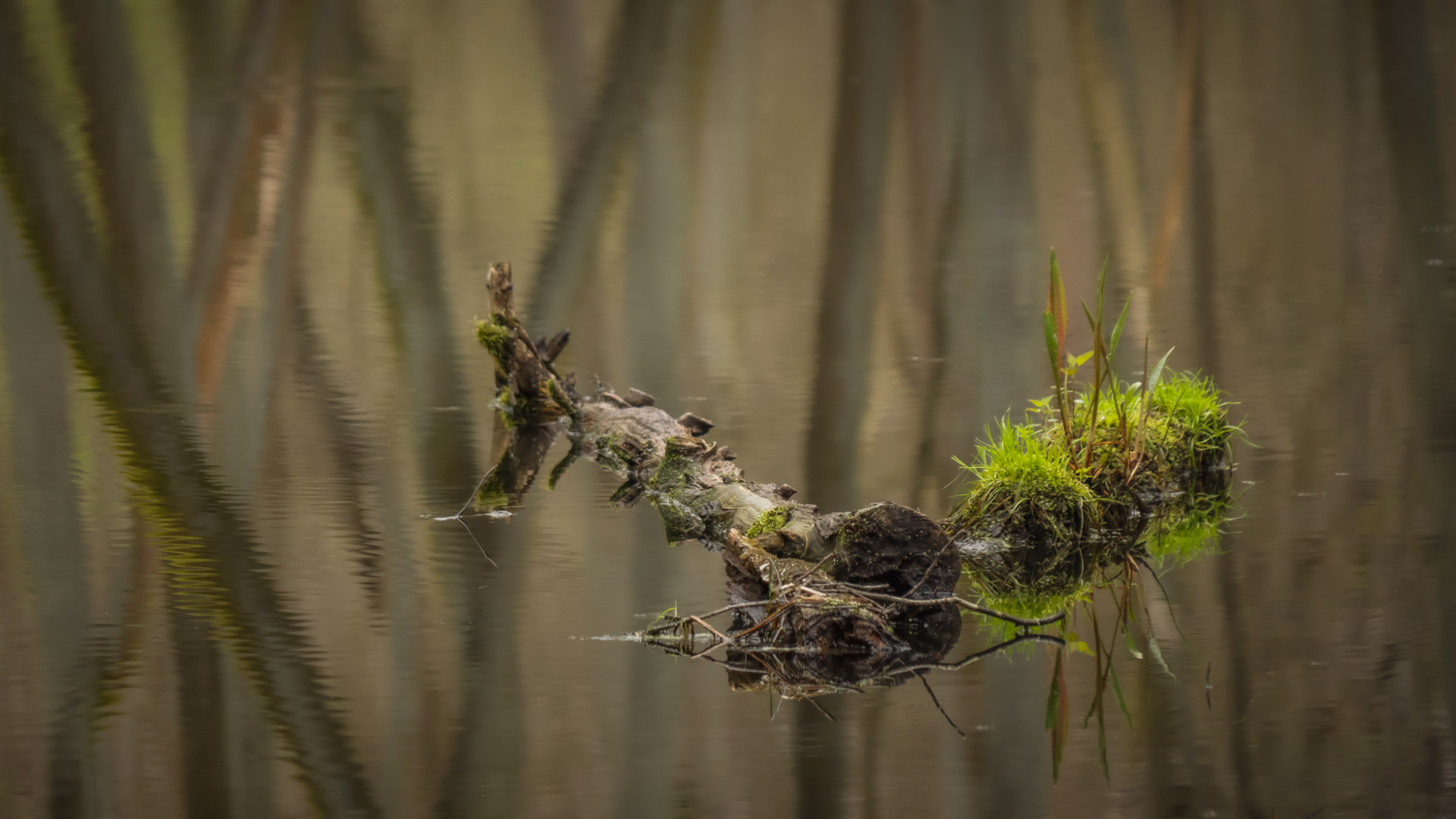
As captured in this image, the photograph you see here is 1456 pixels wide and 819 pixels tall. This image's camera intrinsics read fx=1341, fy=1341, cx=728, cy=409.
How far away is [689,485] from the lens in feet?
12.3

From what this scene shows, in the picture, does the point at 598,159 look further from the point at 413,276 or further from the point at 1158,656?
the point at 1158,656

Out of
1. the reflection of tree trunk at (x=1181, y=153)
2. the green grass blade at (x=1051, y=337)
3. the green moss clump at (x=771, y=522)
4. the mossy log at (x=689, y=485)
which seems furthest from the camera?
the reflection of tree trunk at (x=1181, y=153)

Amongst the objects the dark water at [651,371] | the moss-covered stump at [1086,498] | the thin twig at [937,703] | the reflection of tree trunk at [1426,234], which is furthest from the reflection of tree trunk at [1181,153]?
the thin twig at [937,703]

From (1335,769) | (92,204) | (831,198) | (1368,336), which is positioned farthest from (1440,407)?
(92,204)

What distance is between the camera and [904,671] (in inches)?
97.0

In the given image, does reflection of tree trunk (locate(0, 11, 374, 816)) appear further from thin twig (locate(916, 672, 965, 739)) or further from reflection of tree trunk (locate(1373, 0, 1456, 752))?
reflection of tree trunk (locate(1373, 0, 1456, 752))

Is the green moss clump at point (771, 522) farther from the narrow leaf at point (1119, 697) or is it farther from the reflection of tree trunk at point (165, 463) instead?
the reflection of tree trunk at point (165, 463)

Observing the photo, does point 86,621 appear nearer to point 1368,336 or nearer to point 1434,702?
point 1434,702

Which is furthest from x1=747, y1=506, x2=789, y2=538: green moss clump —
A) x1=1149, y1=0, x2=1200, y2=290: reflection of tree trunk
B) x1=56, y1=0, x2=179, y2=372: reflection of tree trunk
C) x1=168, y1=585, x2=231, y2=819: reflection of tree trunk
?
A: x1=1149, y1=0, x2=1200, y2=290: reflection of tree trunk

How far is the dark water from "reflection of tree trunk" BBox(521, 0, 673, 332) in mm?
52

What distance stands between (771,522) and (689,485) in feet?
2.25

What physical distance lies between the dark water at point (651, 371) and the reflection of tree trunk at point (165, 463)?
0.06ft

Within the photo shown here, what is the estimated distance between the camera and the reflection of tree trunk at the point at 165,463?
2326mm

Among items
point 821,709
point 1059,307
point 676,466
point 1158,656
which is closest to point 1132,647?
point 1158,656
